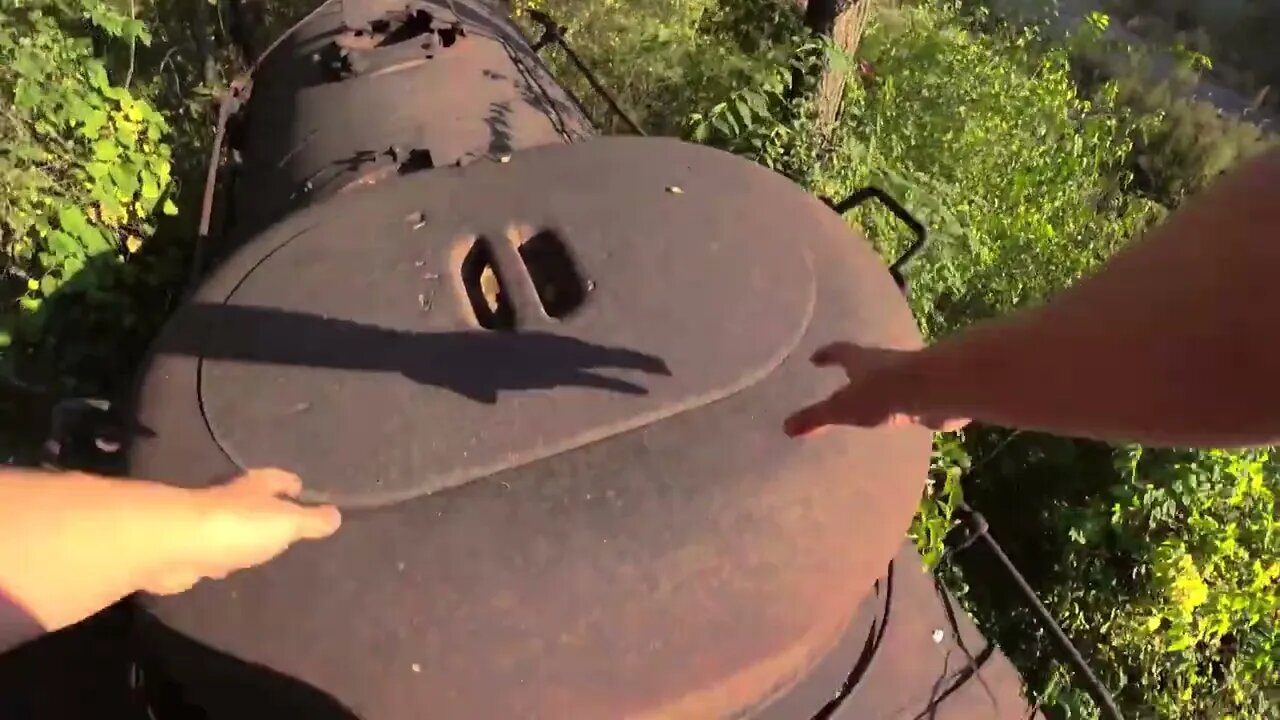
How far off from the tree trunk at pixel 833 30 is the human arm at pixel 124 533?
3.22 m

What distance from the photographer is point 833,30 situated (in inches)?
160

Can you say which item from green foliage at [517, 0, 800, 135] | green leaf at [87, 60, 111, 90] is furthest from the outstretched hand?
green leaf at [87, 60, 111, 90]

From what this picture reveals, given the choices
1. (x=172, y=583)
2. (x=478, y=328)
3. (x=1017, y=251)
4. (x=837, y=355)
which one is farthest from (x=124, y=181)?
(x=1017, y=251)

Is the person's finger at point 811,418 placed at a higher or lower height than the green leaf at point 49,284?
higher

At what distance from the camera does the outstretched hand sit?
4.04 ft

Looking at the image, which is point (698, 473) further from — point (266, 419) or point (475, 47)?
point (475, 47)

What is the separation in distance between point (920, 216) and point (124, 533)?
3.34 metres

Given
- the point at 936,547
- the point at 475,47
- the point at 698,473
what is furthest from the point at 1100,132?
the point at 698,473

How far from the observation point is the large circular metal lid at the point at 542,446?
1.27 meters

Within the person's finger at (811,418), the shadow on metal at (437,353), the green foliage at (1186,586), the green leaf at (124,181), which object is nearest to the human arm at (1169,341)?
the person's finger at (811,418)

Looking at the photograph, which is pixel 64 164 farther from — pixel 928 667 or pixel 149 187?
pixel 928 667

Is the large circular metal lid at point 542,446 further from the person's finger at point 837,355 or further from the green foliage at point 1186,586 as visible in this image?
the green foliage at point 1186,586

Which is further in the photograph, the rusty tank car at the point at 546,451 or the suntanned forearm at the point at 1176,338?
the rusty tank car at the point at 546,451

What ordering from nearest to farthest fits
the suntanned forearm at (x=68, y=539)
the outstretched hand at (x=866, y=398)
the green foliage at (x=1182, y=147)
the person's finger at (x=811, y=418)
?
1. the suntanned forearm at (x=68, y=539)
2. the outstretched hand at (x=866, y=398)
3. the person's finger at (x=811, y=418)
4. the green foliage at (x=1182, y=147)
